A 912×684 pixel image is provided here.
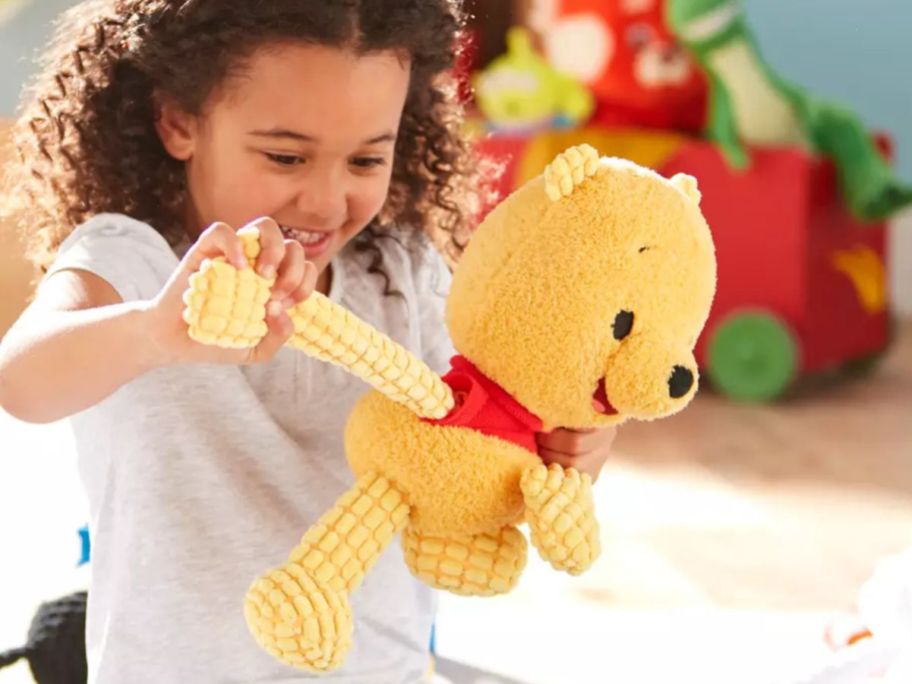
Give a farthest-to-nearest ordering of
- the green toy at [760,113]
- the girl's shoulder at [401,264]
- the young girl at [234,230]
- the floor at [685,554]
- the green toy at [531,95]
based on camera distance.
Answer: the green toy at [531,95], the green toy at [760,113], the floor at [685,554], the girl's shoulder at [401,264], the young girl at [234,230]

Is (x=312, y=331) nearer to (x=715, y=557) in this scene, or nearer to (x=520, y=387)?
(x=520, y=387)

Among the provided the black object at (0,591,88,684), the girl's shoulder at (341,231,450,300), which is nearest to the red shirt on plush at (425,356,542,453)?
the girl's shoulder at (341,231,450,300)

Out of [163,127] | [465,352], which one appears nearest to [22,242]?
[163,127]

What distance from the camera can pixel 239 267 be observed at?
0.55 metres

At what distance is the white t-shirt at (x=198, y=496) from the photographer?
81 centimetres

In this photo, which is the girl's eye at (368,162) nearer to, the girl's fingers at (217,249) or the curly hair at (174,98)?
the curly hair at (174,98)

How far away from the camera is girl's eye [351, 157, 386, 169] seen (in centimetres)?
78

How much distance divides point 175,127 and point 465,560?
334 mm

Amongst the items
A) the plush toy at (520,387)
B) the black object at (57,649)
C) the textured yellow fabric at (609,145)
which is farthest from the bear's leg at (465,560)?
the textured yellow fabric at (609,145)

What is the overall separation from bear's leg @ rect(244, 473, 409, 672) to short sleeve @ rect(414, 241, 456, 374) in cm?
25

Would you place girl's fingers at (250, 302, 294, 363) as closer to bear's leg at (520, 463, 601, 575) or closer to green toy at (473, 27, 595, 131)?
bear's leg at (520, 463, 601, 575)

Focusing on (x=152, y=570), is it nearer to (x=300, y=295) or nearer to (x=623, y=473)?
(x=300, y=295)

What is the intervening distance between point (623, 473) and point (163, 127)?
3.37 feet

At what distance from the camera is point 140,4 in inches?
31.3
